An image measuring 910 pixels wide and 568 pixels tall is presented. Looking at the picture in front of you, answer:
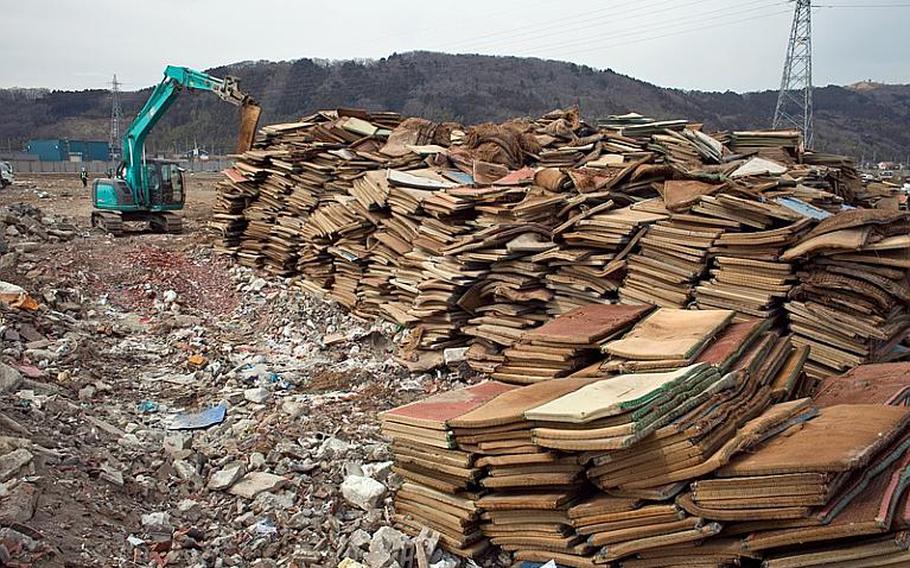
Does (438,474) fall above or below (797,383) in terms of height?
below

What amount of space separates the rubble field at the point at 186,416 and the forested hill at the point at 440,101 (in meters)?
59.7

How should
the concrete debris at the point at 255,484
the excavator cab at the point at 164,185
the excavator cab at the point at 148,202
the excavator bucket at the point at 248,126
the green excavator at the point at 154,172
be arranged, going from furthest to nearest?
the excavator cab at the point at 164,185 → the excavator cab at the point at 148,202 → the green excavator at the point at 154,172 → the excavator bucket at the point at 248,126 → the concrete debris at the point at 255,484

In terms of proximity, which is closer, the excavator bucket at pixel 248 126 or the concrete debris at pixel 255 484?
the concrete debris at pixel 255 484

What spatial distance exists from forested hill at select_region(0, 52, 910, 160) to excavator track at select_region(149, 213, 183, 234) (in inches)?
2084

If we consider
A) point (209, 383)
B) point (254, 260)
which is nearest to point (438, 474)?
point (209, 383)

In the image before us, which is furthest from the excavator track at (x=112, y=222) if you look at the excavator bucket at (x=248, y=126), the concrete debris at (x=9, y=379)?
the concrete debris at (x=9, y=379)

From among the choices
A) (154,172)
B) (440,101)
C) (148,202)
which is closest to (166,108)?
(154,172)

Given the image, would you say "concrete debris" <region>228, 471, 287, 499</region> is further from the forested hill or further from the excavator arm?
the forested hill

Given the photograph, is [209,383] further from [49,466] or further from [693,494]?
[693,494]

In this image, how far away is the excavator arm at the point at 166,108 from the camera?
15414mm

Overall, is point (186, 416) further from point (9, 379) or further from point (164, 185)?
Result: point (164, 185)

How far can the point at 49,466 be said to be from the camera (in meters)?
5.14

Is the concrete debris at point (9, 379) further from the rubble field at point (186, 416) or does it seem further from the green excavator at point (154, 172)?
the green excavator at point (154, 172)

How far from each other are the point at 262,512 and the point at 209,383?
3522 millimetres
